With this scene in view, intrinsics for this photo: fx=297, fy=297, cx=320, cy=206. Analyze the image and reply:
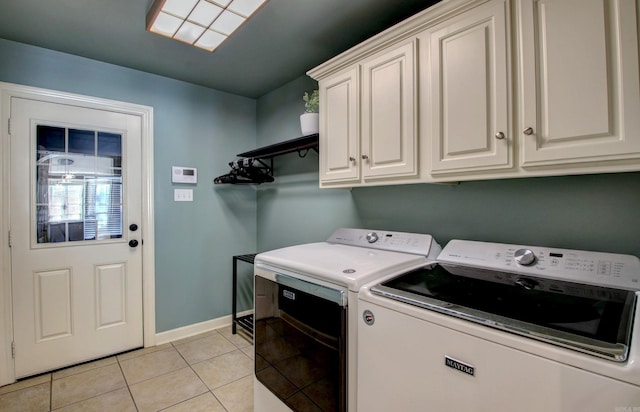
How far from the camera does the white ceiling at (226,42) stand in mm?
1721

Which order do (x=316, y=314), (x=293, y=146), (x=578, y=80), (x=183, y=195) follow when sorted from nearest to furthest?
(x=578, y=80) → (x=316, y=314) → (x=293, y=146) → (x=183, y=195)

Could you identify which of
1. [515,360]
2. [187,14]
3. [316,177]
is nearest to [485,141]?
[515,360]

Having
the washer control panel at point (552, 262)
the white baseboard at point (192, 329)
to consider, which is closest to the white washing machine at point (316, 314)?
the washer control panel at point (552, 262)

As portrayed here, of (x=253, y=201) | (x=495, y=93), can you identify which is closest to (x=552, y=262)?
(x=495, y=93)

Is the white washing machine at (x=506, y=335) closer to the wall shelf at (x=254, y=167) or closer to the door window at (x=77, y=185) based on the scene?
the wall shelf at (x=254, y=167)

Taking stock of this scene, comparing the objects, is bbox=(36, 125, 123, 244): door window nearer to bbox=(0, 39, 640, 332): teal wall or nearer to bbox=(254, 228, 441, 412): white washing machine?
bbox=(0, 39, 640, 332): teal wall

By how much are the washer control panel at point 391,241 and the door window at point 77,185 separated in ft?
6.23

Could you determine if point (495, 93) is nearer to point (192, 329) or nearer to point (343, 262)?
point (343, 262)

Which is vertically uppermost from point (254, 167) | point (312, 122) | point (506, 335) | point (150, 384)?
point (312, 122)

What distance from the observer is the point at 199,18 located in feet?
5.64

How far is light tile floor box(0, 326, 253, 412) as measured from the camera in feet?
6.16

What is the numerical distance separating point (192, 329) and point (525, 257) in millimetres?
2831

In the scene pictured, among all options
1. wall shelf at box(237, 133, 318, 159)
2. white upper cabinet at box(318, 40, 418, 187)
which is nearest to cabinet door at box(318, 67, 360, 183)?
white upper cabinet at box(318, 40, 418, 187)

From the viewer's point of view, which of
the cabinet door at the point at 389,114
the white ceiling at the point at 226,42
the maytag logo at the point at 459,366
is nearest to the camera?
the maytag logo at the point at 459,366
